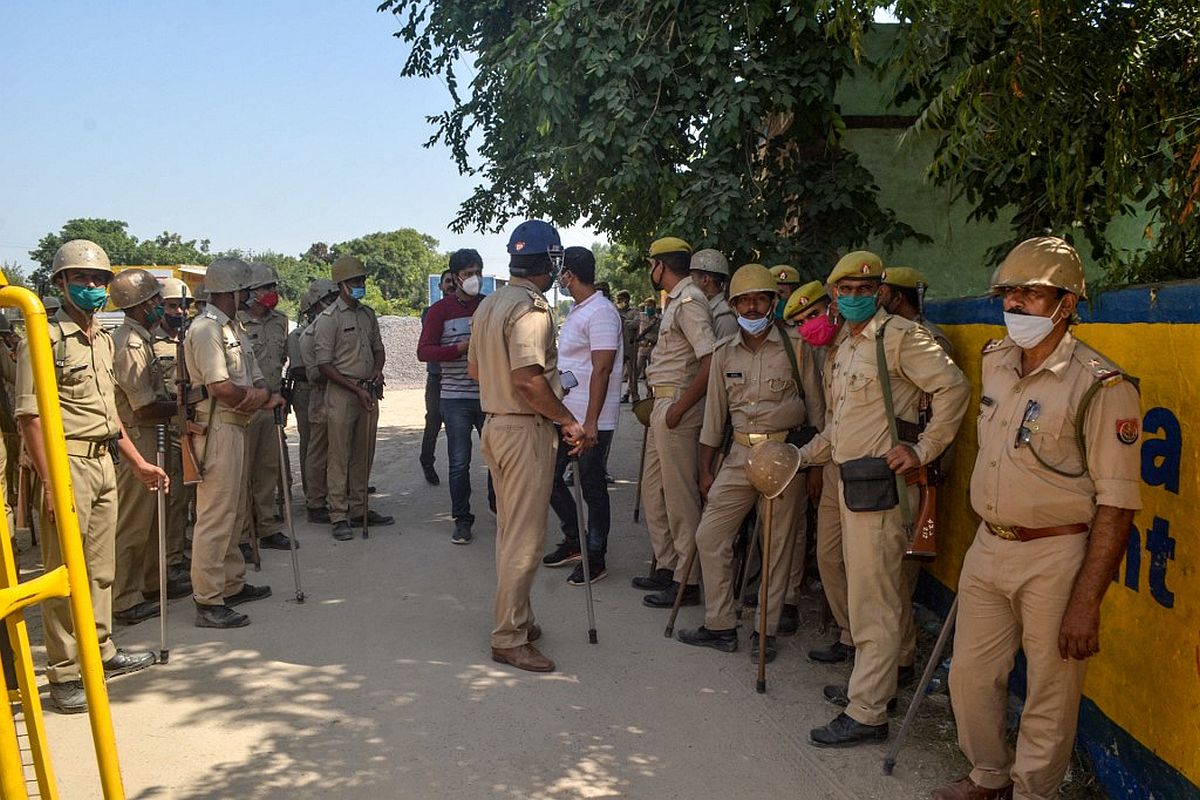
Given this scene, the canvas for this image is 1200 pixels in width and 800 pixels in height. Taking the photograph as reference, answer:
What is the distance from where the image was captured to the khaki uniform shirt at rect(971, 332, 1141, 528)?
293 centimetres

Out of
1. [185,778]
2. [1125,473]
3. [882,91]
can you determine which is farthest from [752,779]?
[882,91]

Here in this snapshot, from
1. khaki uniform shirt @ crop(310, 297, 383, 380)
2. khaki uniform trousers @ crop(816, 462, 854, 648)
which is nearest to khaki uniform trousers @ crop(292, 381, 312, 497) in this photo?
khaki uniform shirt @ crop(310, 297, 383, 380)

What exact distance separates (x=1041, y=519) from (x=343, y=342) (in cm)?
597

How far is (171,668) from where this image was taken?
4906 mm

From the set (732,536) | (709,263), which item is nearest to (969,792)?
(732,536)

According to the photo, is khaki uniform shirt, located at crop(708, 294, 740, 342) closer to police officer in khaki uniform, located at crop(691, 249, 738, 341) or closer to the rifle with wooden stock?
police officer in khaki uniform, located at crop(691, 249, 738, 341)

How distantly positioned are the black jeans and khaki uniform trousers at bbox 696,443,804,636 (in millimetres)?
4221

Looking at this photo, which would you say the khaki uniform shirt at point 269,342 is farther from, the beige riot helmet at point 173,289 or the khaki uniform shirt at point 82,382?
the khaki uniform shirt at point 82,382

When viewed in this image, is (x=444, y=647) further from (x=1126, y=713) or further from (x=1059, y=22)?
(x=1059, y=22)

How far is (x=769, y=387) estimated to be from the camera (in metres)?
5.12

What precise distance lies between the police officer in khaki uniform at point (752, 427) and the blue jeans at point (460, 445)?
2762 mm

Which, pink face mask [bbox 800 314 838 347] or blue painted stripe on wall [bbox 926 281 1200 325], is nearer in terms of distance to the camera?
blue painted stripe on wall [bbox 926 281 1200 325]

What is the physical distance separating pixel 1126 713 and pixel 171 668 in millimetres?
4393

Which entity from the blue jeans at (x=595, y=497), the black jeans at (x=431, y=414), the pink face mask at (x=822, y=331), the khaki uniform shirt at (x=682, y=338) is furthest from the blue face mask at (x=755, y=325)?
the black jeans at (x=431, y=414)
